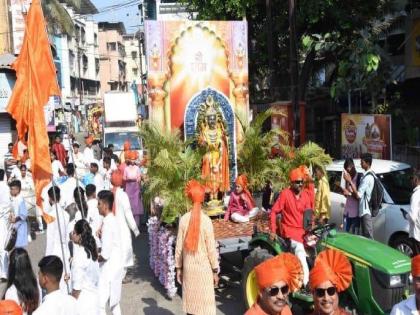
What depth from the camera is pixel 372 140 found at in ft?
43.2

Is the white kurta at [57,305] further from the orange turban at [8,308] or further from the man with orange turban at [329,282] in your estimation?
the man with orange turban at [329,282]

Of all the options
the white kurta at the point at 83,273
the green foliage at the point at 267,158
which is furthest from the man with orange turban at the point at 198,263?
the green foliage at the point at 267,158

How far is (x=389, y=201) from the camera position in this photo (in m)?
8.87

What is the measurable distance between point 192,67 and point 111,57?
5928cm

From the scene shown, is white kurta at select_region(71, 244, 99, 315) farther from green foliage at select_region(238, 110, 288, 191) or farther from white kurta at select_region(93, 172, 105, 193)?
white kurta at select_region(93, 172, 105, 193)

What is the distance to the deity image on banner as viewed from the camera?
33.5 ft

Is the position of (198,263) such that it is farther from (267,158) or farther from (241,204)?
(267,158)

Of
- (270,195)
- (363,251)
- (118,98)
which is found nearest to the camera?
(363,251)

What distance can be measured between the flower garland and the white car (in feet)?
10.8

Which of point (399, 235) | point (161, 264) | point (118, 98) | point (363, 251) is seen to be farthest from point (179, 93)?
point (118, 98)

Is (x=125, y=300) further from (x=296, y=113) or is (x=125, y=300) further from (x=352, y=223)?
(x=296, y=113)

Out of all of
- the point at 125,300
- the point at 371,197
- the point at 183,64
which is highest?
the point at 183,64

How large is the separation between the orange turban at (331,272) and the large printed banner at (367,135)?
949 centimetres

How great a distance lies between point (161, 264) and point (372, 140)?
23.0 feet
